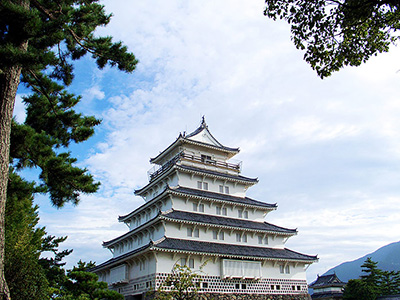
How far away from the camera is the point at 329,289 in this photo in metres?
54.5

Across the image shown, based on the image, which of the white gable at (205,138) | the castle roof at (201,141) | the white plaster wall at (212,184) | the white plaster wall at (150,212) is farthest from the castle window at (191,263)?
the white gable at (205,138)

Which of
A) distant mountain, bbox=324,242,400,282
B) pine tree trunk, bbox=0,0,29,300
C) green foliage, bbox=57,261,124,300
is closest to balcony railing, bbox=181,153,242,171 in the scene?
green foliage, bbox=57,261,124,300

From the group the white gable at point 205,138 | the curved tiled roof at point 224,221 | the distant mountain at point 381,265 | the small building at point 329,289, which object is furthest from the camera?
the distant mountain at point 381,265

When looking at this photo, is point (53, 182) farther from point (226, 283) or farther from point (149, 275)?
point (226, 283)

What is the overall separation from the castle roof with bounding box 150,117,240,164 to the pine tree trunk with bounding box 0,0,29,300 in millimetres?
24089

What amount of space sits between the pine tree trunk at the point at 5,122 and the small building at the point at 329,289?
52671mm

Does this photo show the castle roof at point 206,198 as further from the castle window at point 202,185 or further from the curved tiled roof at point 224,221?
the curved tiled roof at point 224,221

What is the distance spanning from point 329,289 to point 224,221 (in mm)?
32085

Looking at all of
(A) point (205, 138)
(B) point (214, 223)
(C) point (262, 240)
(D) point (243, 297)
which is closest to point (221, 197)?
(B) point (214, 223)

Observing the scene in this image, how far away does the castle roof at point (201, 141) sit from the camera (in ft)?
121

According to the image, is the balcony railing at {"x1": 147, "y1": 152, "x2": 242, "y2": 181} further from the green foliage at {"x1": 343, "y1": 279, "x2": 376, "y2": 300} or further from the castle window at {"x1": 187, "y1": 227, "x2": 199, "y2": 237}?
the green foliage at {"x1": 343, "y1": 279, "x2": 376, "y2": 300}

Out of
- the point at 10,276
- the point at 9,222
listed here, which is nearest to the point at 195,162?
the point at 9,222

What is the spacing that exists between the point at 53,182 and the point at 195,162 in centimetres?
→ 2200

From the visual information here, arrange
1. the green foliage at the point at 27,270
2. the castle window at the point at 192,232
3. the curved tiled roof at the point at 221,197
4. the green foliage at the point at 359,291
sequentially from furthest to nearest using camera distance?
the green foliage at the point at 359,291, the curved tiled roof at the point at 221,197, the castle window at the point at 192,232, the green foliage at the point at 27,270
